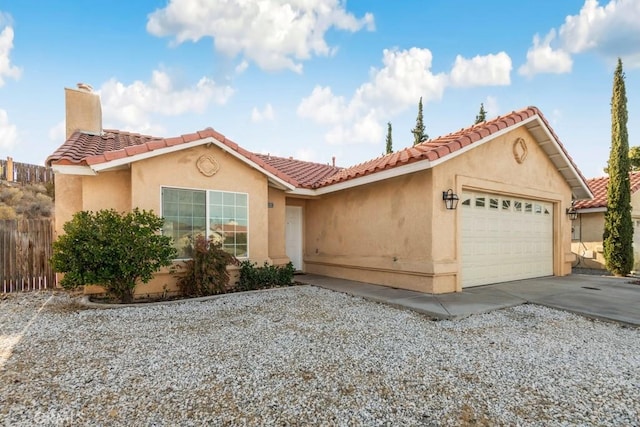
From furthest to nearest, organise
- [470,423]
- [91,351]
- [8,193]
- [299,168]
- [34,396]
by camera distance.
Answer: [8,193], [299,168], [91,351], [34,396], [470,423]

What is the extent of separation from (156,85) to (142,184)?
24.1 ft

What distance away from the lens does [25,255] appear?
916cm

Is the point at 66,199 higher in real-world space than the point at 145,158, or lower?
lower

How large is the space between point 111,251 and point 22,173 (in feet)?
57.9

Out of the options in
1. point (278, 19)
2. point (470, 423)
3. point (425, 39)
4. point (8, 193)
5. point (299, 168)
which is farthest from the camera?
point (8, 193)

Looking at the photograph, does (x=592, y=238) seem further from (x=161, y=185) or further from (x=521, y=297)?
(x=161, y=185)

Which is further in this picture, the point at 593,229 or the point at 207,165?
the point at 593,229

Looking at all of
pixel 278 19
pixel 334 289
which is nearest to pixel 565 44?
pixel 278 19

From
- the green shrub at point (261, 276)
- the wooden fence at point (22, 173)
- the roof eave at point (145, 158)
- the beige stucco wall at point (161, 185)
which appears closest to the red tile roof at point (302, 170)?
the beige stucco wall at point (161, 185)

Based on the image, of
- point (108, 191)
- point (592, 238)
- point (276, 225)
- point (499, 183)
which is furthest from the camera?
point (592, 238)

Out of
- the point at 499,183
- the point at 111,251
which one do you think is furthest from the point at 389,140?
the point at 111,251

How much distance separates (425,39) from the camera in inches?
514

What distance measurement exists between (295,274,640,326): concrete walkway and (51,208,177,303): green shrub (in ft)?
15.7

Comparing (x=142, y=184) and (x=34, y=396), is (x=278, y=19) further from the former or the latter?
(x=34, y=396)
